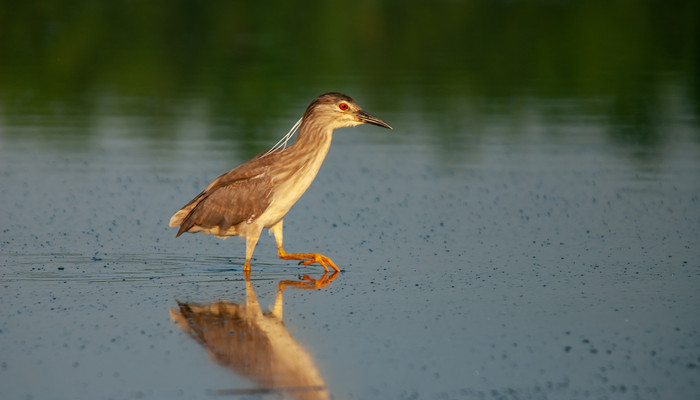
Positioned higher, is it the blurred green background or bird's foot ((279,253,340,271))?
the blurred green background

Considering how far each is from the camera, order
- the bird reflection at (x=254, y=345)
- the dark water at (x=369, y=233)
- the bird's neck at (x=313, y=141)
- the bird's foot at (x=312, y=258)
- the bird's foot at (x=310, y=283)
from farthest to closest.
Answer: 1. the bird's neck at (x=313, y=141)
2. the bird's foot at (x=312, y=258)
3. the bird's foot at (x=310, y=283)
4. the dark water at (x=369, y=233)
5. the bird reflection at (x=254, y=345)

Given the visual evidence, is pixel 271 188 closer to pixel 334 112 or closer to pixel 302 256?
pixel 302 256

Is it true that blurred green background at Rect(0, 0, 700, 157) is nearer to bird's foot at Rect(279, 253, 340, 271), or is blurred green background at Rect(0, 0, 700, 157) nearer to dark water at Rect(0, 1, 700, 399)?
dark water at Rect(0, 1, 700, 399)

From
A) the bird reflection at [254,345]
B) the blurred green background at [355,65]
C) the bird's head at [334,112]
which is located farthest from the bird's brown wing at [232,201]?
the blurred green background at [355,65]

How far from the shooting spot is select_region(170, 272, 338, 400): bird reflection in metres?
6.73

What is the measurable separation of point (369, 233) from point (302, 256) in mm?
1524

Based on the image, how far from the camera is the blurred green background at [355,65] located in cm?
1883

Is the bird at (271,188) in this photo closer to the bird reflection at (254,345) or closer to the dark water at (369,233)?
the dark water at (369,233)

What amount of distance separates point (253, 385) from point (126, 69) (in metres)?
19.0

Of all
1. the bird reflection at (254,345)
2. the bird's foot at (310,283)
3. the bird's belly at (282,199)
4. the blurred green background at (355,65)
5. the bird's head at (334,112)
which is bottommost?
the bird reflection at (254,345)

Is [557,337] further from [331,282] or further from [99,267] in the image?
[99,267]

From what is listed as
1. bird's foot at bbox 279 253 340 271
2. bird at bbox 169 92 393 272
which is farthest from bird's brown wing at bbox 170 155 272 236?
bird's foot at bbox 279 253 340 271

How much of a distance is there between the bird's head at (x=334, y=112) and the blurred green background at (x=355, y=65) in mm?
5929

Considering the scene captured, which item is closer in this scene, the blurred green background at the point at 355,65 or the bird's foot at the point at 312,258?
the bird's foot at the point at 312,258
